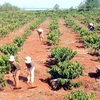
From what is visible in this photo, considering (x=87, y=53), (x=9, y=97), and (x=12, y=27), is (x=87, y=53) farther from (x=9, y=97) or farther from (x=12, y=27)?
(x=12, y=27)

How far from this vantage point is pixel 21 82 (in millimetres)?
10219

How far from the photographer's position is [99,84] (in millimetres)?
9805

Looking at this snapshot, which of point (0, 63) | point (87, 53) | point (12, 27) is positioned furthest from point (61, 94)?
point (12, 27)

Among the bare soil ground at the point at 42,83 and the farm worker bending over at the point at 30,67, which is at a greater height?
the farm worker bending over at the point at 30,67

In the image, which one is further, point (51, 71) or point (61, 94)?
point (51, 71)

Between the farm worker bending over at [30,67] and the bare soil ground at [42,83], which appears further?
the farm worker bending over at [30,67]

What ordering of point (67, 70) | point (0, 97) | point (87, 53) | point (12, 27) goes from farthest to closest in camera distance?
point (12, 27) < point (87, 53) < point (67, 70) < point (0, 97)

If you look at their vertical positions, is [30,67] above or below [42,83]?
above

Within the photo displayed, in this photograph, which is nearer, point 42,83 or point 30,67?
point 30,67

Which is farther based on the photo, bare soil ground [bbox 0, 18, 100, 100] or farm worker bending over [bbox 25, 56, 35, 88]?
farm worker bending over [bbox 25, 56, 35, 88]

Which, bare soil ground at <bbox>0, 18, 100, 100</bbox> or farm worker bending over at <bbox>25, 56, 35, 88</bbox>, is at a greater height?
farm worker bending over at <bbox>25, 56, 35, 88</bbox>

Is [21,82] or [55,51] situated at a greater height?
[55,51]

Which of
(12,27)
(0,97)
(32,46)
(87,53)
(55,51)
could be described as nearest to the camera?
(0,97)

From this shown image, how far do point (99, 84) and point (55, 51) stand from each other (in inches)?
132
